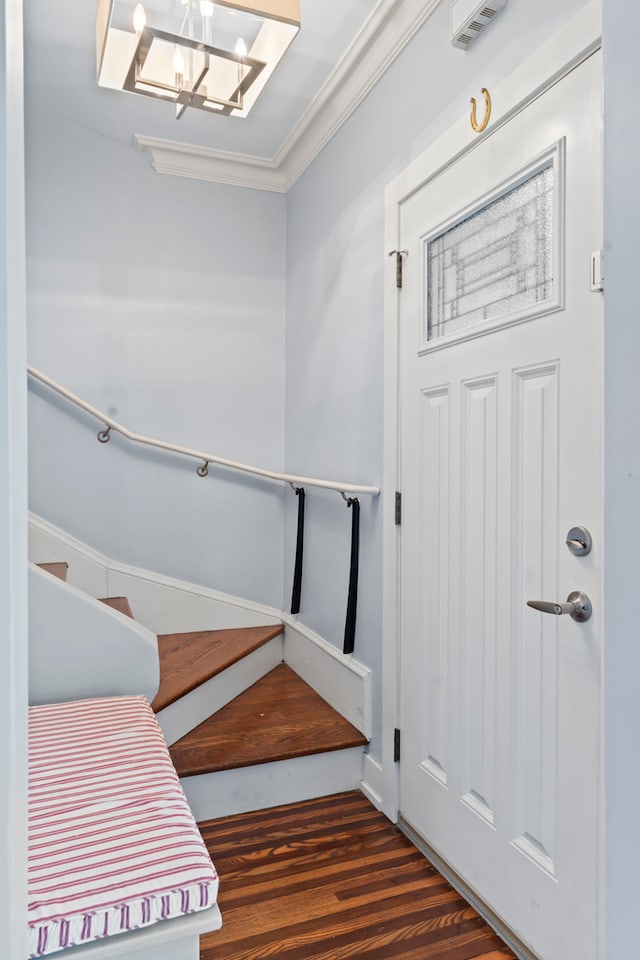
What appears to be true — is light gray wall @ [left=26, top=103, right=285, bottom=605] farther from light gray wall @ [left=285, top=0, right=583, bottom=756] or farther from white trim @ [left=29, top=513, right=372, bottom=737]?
light gray wall @ [left=285, top=0, right=583, bottom=756]

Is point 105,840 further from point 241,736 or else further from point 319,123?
point 319,123

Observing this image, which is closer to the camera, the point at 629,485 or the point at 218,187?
the point at 629,485

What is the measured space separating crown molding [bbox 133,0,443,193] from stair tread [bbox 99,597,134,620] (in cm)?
195

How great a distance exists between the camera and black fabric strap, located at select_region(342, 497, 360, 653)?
7.27ft

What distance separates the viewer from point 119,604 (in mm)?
2557

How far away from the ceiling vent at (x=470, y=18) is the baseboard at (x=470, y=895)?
2181mm

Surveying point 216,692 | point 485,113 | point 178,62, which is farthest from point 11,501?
point 216,692

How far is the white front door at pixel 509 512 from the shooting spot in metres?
1.26

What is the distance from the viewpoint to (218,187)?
2.95 m

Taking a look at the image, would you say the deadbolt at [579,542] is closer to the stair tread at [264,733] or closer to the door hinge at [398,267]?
the door hinge at [398,267]

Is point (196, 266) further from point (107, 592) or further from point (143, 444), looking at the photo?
point (107, 592)

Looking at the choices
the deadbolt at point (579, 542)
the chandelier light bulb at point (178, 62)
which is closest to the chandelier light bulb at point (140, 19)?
the chandelier light bulb at point (178, 62)

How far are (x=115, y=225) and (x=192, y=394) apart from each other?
2.70ft

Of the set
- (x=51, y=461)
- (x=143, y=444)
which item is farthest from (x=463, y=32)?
(x=51, y=461)
